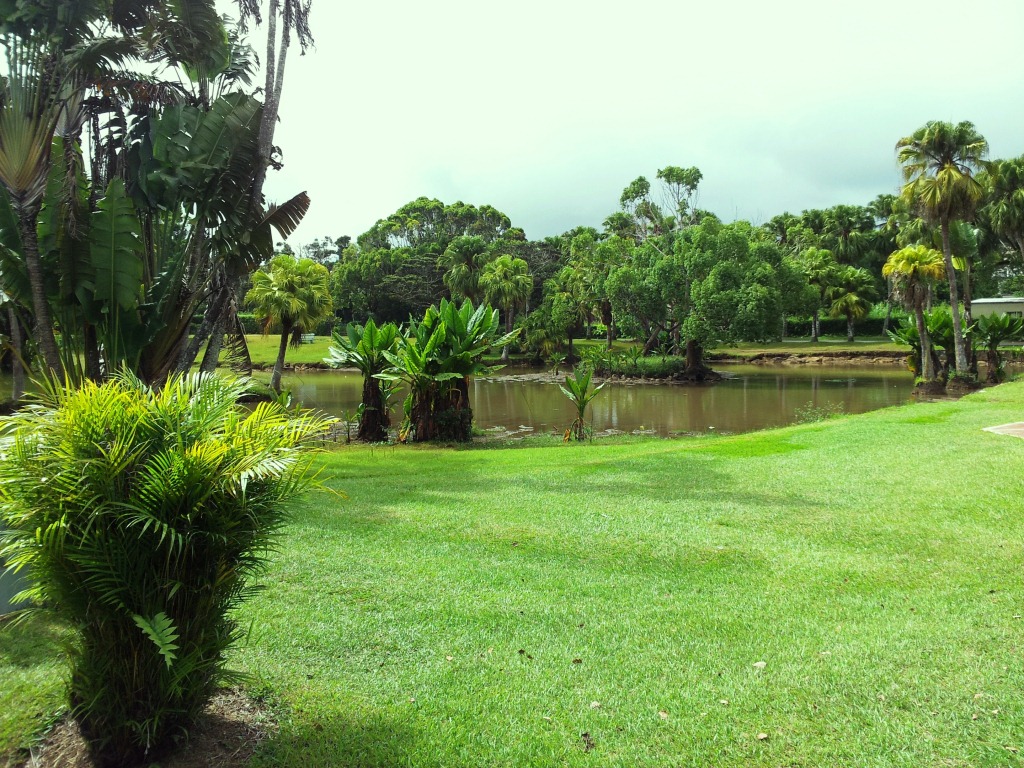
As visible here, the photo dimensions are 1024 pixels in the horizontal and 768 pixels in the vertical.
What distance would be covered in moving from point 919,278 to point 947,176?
411 centimetres

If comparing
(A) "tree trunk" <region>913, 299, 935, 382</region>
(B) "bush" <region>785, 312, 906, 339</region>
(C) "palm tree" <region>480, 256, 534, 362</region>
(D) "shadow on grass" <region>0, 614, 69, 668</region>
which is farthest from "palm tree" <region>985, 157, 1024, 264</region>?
(D) "shadow on grass" <region>0, 614, 69, 668</region>

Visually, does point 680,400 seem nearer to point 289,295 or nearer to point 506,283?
point 289,295

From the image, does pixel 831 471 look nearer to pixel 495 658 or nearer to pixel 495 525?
pixel 495 525

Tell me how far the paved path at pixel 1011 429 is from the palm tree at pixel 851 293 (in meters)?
46.6

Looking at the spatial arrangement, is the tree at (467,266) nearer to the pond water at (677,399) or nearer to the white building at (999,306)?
the pond water at (677,399)

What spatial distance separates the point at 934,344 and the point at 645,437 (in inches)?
823

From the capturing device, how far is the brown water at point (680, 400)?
22656mm

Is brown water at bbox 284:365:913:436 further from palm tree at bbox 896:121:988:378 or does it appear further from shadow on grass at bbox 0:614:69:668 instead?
shadow on grass at bbox 0:614:69:668

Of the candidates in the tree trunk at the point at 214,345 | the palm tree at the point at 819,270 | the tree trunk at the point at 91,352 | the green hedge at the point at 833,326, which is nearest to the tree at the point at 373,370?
the tree trunk at the point at 214,345

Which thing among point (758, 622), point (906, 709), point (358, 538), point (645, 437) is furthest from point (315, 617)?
point (645, 437)

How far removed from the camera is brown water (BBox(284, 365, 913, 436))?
22656mm

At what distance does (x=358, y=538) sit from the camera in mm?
6688

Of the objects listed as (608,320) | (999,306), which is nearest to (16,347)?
(608,320)

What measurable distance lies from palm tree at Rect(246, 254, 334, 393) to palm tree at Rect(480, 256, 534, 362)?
21.9 m
